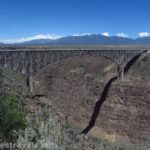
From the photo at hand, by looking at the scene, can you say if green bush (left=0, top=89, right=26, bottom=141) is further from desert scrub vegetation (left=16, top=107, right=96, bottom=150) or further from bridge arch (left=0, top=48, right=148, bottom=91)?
bridge arch (left=0, top=48, right=148, bottom=91)

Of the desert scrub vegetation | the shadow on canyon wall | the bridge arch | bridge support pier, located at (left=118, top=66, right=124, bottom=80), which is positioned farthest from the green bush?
bridge support pier, located at (left=118, top=66, right=124, bottom=80)

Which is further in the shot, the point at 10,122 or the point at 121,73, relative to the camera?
the point at 121,73

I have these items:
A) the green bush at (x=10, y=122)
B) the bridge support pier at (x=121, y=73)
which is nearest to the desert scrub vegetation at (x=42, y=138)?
the green bush at (x=10, y=122)

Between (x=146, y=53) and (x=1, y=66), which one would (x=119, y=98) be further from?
(x=1, y=66)

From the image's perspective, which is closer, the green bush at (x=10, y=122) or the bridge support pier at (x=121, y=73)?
the green bush at (x=10, y=122)

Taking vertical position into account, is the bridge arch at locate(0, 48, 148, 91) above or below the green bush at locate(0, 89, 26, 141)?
above

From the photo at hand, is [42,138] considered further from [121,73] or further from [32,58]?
[121,73]

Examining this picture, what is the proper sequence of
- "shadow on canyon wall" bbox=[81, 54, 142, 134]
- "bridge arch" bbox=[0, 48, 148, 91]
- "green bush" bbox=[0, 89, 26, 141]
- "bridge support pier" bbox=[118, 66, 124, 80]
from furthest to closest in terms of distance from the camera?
"bridge support pier" bbox=[118, 66, 124, 80], "shadow on canyon wall" bbox=[81, 54, 142, 134], "bridge arch" bbox=[0, 48, 148, 91], "green bush" bbox=[0, 89, 26, 141]

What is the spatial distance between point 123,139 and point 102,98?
10.9 metres

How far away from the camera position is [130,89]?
63719mm

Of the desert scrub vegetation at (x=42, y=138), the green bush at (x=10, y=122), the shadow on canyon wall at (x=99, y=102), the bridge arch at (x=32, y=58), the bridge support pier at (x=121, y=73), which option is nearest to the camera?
the desert scrub vegetation at (x=42, y=138)

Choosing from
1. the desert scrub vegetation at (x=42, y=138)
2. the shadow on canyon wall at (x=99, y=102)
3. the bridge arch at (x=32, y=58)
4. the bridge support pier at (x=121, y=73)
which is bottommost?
the shadow on canyon wall at (x=99, y=102)

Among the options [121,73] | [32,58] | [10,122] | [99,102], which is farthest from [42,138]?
[121,73]

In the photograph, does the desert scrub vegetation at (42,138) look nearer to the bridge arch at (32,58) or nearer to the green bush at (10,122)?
the green bush at (10,122)
